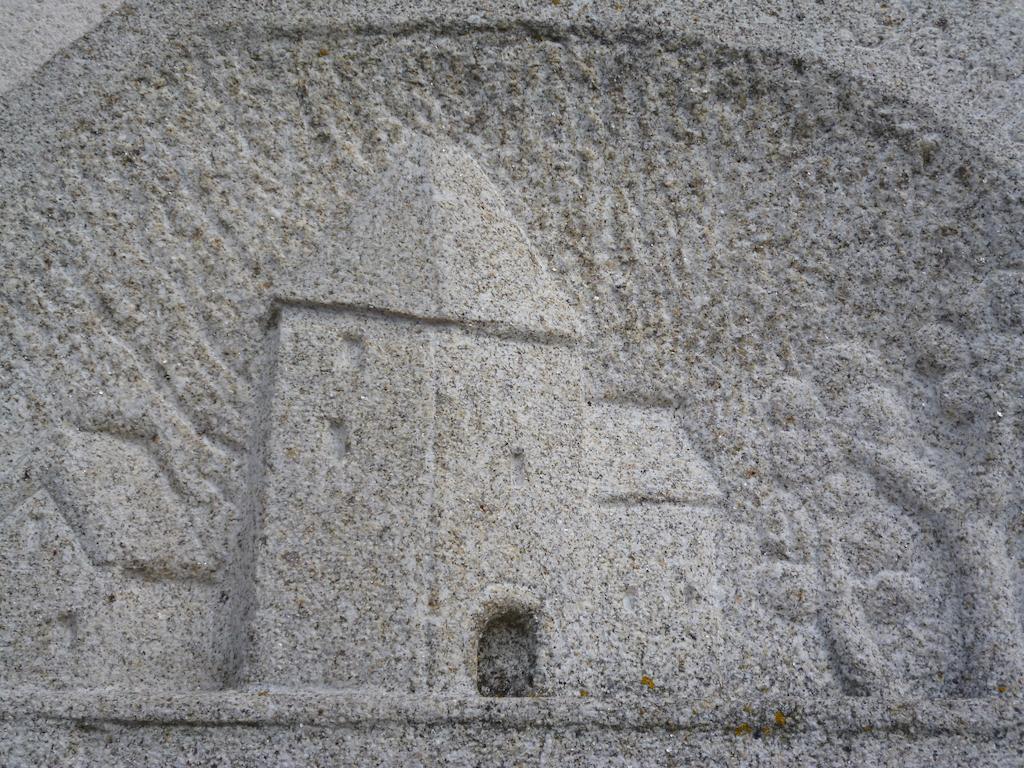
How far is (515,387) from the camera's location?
1931 millimetres

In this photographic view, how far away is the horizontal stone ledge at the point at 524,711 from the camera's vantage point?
158 cm

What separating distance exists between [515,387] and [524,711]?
2.13ft

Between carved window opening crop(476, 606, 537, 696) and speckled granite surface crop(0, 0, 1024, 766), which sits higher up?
speckled granite surface crop(0, 0, 1024, 766)

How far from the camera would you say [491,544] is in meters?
1.81

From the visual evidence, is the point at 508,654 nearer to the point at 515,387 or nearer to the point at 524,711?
the point at 524,711

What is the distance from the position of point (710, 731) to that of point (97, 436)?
1.32 m

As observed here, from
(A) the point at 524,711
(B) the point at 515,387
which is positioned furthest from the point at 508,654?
(B) the point at 515,387

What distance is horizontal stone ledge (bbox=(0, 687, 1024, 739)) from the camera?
1.58 m

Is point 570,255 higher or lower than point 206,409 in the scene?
higher

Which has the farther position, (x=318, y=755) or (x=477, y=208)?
(x=477, y=208)

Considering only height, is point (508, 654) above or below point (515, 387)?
below

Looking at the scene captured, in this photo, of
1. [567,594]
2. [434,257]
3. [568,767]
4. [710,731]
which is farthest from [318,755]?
[434,257]

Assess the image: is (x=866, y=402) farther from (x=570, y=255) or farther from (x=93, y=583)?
(x=93, y=583)

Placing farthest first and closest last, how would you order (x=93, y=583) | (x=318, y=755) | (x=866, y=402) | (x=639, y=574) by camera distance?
(x=866, y=402) → (x=639, y=574) → (x=93, y=583) → (x=318, y=755)
